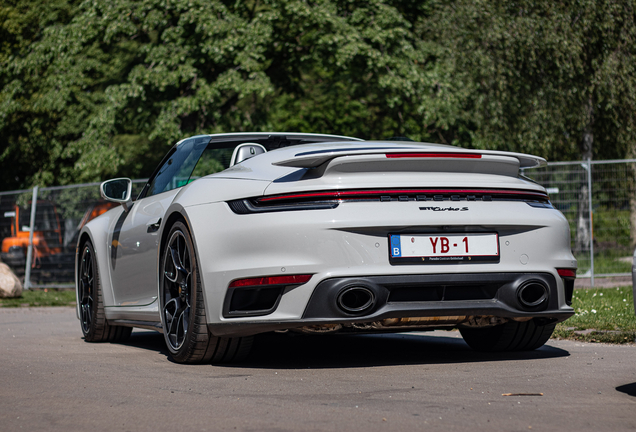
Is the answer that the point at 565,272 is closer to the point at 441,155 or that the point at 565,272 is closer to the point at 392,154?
the point at 441,155

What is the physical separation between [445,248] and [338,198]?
620mm

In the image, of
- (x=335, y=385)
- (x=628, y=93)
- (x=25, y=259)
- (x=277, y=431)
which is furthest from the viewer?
(x=628, y=93)

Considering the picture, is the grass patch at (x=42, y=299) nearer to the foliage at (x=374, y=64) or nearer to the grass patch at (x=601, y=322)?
the foliage at (x=374, y=64)

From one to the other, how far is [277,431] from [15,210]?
49.5ft

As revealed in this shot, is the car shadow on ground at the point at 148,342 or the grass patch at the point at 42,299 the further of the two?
the grass patch at the point at 42,299

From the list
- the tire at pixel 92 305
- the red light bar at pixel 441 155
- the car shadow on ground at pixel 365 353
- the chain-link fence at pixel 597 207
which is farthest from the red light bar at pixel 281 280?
the chain-link fence at pixel 597 207

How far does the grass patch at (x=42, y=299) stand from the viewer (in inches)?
486

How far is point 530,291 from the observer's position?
187 inches

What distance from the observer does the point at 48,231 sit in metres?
16.5

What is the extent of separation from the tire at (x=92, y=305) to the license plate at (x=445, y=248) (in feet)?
10.1

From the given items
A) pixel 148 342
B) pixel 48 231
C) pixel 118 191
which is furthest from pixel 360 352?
pixel 48 231

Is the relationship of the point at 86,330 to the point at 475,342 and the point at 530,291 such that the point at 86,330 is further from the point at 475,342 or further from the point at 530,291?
the point at 530,291

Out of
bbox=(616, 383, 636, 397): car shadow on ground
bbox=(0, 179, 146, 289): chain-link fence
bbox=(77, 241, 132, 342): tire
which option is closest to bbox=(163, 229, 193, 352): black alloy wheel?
bbox=(77, 241, 132, 342): tire

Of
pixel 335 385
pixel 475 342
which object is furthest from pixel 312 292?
pixel 475 342
